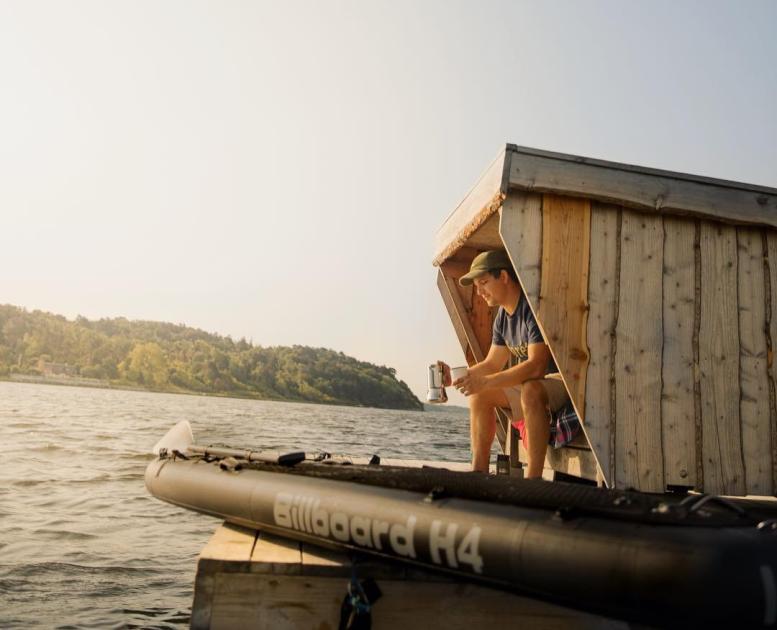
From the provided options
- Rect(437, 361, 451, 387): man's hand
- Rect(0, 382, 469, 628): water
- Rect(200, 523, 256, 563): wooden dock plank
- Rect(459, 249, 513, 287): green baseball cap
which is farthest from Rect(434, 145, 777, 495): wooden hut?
Rect(0, 382, 469, 628): water

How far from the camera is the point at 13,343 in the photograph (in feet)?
298

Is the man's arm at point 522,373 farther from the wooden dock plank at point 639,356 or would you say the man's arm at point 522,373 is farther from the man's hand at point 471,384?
the wooden dock plank at point 639,356

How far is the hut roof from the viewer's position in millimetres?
3848

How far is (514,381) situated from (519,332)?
582 mm

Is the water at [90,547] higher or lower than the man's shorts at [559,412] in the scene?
lower

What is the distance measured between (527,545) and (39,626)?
3918 millimetres

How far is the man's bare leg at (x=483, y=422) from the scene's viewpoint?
15.1 feet

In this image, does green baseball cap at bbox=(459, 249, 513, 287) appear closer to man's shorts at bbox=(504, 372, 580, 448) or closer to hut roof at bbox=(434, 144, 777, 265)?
hut roof at bbox=(434, 144, 777, 265)

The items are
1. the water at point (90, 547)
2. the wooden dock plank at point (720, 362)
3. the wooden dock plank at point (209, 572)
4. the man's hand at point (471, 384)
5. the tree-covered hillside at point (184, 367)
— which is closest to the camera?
the wooden dock plank at point (209, 572)

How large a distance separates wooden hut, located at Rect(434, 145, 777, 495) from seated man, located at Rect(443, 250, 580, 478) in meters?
0.33

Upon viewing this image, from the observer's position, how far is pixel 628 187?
3934 millimetres

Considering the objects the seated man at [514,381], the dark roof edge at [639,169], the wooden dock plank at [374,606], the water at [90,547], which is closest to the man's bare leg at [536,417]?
the seated man at [514,381]

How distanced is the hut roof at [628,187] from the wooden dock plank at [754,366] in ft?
0.65

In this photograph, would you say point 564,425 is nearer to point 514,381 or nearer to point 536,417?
point 536,417
